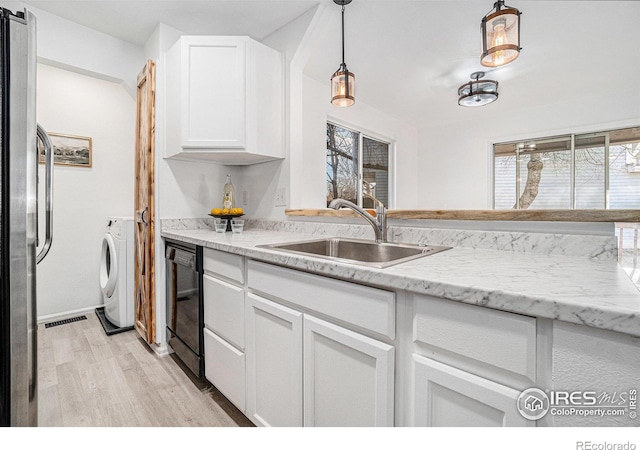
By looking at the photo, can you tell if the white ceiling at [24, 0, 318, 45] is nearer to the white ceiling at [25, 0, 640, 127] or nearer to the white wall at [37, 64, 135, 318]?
the white ceiling at [25, 0, 640, 127]

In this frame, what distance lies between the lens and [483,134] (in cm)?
448

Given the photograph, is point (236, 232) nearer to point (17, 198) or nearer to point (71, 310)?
point (17, 198)

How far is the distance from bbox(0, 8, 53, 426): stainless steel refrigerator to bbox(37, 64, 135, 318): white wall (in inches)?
77.7

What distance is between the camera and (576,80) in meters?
3.29

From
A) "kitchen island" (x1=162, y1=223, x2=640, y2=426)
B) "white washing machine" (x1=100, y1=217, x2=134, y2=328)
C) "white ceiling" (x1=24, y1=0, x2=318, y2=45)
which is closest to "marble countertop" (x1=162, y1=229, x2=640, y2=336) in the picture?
"kitchen island" (x1=162, y1=223, x2=640, y2=426)

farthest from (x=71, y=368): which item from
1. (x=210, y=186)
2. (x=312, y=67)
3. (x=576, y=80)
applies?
(x=576, y=80)

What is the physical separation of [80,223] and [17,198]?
2225mm

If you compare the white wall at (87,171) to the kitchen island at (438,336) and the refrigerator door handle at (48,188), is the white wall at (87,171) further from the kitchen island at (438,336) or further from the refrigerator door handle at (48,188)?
the kitchen island at (438,336)

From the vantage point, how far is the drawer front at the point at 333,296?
0.82 metres

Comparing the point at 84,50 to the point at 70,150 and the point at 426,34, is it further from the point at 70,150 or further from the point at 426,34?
the point at 426,34

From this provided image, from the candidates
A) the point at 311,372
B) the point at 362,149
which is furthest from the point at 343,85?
the point at 362,149

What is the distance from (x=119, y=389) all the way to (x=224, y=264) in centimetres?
102

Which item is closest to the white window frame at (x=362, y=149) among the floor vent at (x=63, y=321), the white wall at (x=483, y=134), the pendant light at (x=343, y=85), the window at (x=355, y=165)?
the window at (x=355, y=165)

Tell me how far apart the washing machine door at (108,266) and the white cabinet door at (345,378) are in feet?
7.31
